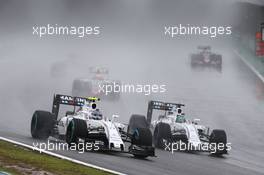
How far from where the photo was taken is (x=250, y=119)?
31.1 metres

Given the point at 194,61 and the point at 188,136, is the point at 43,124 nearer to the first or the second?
→ the point at 188,136

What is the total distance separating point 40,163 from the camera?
43.1ft

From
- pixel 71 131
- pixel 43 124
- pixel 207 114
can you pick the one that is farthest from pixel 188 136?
pixel 207 114

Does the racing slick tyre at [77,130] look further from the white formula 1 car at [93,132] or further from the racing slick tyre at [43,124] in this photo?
the racing slick tyre at [43,124]

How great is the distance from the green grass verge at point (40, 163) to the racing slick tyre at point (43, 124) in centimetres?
347

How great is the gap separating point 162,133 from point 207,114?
1165cm

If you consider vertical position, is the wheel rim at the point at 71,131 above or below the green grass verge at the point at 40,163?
above

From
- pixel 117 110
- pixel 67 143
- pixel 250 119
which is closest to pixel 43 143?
pixel 67 143

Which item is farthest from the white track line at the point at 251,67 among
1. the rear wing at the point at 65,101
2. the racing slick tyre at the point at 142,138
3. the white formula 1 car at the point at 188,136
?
the racing slick tyre at the point at 142,138

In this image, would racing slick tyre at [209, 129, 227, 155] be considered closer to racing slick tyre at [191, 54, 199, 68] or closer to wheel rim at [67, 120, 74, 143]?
wheel rim at [67, 120, 74, 143]

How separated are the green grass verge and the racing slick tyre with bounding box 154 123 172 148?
232 inches

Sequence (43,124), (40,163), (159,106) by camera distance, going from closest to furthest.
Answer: (40,163)
(43,124)
(159,106)

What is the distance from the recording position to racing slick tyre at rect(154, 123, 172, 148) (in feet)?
66.6

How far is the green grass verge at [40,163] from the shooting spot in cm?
1245
